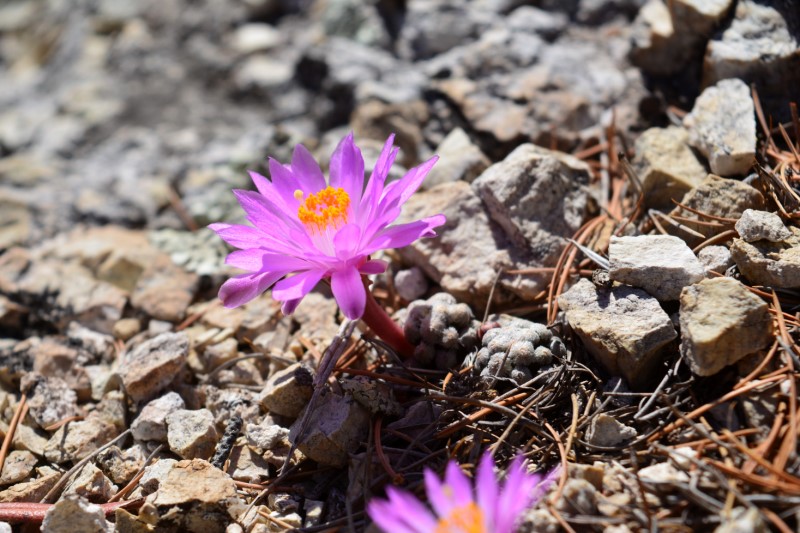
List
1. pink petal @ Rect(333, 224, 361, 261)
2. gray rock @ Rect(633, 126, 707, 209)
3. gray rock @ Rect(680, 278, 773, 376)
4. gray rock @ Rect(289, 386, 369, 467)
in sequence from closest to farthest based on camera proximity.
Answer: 1. gray rock @ Rect(680, 278, 773, 376)
2. pink petal @ Rect(333, 224, 361, 261)
3. gray rock @ Rect(289, 386, 369, 467)
4. gray rock @ Rect(633, 126, 707, 209)

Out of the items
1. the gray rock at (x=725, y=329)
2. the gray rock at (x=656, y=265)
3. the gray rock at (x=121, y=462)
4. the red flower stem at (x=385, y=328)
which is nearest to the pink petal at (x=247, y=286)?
the red flower stem at (x=385, y=328)

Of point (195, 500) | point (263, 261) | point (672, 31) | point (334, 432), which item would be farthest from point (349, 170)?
point (672, 31)

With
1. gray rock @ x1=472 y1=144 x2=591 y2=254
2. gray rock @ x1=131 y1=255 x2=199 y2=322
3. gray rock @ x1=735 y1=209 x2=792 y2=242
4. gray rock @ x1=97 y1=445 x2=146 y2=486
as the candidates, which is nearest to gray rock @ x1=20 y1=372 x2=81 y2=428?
gray rock @ x1=97 y1=445 x2=146 y2=486

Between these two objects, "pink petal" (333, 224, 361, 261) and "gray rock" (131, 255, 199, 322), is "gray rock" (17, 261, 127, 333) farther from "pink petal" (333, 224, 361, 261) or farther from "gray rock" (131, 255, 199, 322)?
"pink petal" (333, 224, 361, 261)

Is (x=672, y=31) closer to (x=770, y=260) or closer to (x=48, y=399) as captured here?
(x=770, y=260)

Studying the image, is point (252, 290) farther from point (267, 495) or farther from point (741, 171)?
point (741, 171)
